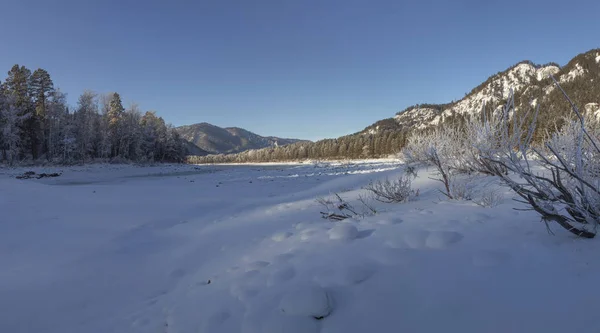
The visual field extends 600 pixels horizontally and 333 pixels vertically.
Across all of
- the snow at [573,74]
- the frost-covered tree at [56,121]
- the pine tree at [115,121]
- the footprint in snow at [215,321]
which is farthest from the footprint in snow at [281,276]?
the snow at [573,74]

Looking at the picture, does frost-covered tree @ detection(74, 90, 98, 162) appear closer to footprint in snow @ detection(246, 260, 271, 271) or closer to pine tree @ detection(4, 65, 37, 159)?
pine tree @ detection(4, 65, 37, 159)

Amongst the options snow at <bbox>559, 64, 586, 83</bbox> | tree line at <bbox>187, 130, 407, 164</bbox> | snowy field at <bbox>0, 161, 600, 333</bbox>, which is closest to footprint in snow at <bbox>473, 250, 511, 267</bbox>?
snowy field at <bbox>0, 161, 600, 333</bbox>

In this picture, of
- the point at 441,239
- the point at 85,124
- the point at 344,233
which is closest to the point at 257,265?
the point at 344,233

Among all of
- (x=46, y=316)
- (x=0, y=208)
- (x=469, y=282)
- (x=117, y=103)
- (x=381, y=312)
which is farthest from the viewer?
(x=117, y=103)

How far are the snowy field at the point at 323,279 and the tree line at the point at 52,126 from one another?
3815cm

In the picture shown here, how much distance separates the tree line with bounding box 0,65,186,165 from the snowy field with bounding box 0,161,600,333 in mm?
38152

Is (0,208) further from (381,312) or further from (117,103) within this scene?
(117,103)

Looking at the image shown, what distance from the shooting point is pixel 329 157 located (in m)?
94.8

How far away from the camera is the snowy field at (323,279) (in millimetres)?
1702

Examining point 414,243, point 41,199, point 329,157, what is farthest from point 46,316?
point 329,157

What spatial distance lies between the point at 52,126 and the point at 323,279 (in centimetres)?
4834

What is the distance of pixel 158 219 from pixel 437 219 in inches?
235

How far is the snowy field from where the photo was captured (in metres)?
1.70

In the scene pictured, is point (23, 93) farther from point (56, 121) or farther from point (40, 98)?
point (56, 121)
